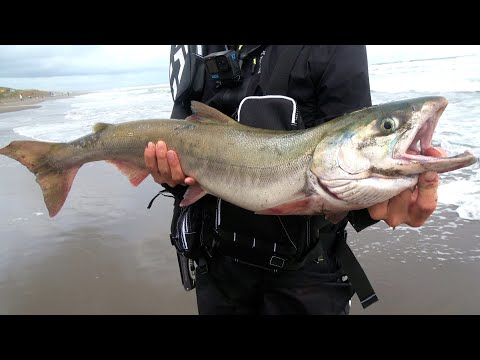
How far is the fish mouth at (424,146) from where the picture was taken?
187cm

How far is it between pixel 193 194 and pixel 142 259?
2.81m

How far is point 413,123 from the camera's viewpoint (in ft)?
6.54

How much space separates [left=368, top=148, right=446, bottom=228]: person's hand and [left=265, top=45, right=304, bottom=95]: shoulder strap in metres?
0.86

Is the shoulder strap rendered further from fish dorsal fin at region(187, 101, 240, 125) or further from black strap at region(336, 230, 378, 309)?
black strap at region(336, 230, 378, 309)

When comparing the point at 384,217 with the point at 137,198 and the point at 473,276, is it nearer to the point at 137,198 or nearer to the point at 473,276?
the point at 473,276

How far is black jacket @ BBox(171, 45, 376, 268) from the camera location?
2307mm

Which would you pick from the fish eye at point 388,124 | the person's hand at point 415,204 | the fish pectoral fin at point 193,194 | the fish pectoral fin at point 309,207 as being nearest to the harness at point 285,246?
the fish pectoral fin at point 193,194

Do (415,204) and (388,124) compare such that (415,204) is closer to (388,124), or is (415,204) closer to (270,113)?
(388,124)

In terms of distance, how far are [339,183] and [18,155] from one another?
2.30 metres

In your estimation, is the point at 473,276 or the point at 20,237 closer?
the point at 473,276

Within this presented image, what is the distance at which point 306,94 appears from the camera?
245 cm

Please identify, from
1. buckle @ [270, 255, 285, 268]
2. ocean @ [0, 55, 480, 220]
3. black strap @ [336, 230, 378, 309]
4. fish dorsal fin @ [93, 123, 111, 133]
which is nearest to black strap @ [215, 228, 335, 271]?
buckle @ [270, 255, 285, 268]

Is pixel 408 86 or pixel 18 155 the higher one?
pixel 18 155

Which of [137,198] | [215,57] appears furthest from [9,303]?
[215,57]
